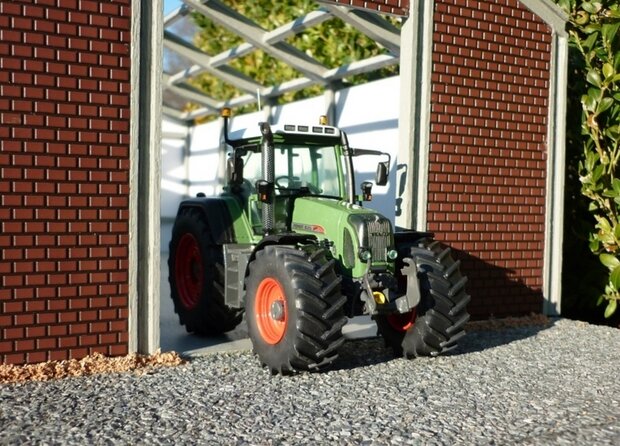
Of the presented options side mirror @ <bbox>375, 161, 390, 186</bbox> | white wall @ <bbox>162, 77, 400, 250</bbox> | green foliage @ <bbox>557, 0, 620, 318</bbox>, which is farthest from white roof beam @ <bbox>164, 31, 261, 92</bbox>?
side mirror @ <bbox>375, 161, 390, 186</bbox>

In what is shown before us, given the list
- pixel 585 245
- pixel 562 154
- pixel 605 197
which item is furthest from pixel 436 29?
pixel 585 245

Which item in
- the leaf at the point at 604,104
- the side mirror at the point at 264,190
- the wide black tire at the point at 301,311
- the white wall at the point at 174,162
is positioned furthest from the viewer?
the white wall at the point at 174,162

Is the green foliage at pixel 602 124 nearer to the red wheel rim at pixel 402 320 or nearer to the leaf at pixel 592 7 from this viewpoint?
the leaf at pixel 592 7

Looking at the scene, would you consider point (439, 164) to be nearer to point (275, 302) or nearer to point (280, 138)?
point (280, 138)

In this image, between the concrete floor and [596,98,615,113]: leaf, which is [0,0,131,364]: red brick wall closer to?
the concrete floor

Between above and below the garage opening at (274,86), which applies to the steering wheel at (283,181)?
below

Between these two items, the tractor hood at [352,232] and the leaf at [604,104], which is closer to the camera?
the tractor hood at [352,232]

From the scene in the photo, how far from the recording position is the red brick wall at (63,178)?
20.0ft

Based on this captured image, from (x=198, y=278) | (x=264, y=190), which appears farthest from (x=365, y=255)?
(x=198, y=278)

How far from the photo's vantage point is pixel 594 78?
938 centimetres

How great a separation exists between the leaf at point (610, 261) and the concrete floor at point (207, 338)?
9.68 feet

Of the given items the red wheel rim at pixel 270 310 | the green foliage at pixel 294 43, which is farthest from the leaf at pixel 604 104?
the green foliage at pixel 294 43

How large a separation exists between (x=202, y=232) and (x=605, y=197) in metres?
4.96

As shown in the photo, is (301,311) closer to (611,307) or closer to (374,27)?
(374,27)
